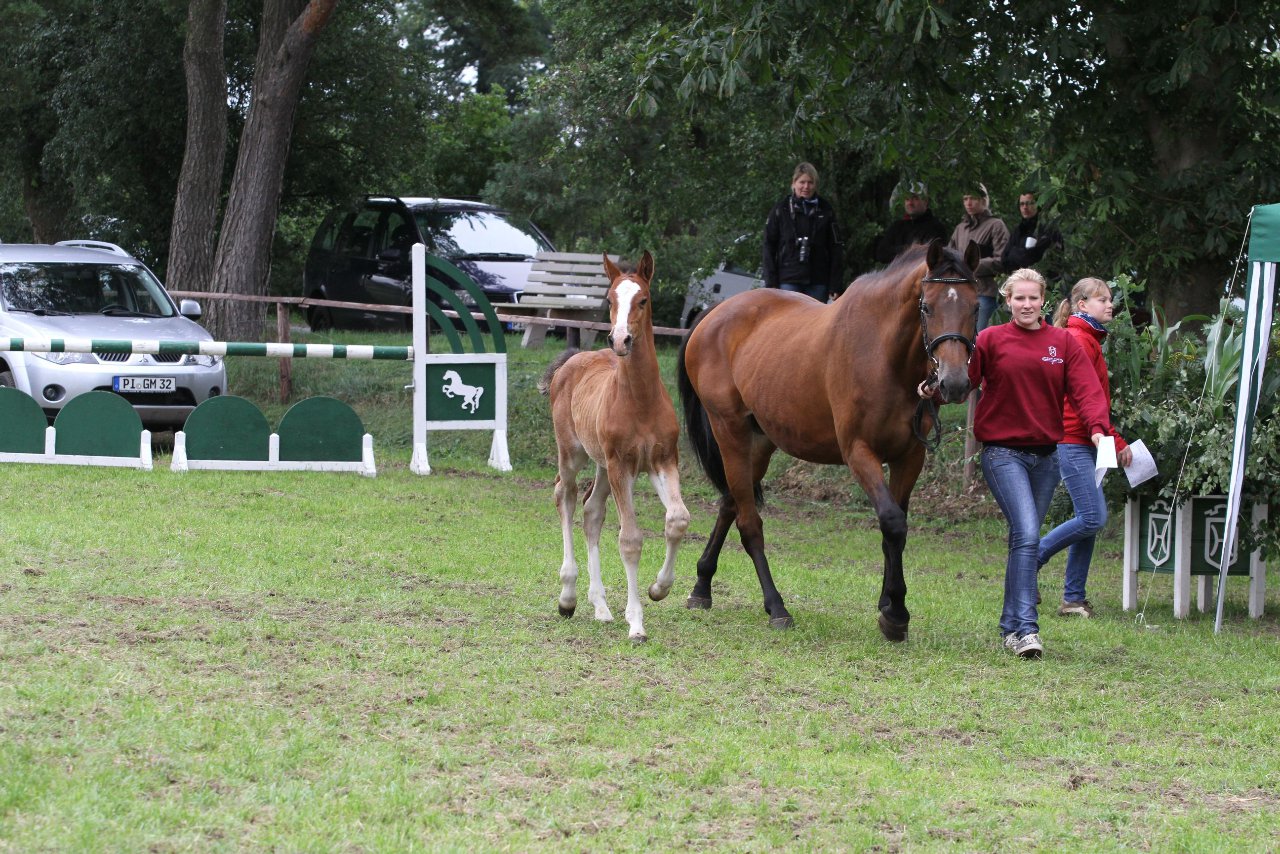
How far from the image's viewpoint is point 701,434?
9.48 meters

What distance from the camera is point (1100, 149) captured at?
11.8m

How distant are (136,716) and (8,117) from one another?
76.7 feet

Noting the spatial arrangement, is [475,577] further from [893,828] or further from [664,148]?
[664,148]

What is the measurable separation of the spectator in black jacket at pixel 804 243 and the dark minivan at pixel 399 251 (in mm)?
8504

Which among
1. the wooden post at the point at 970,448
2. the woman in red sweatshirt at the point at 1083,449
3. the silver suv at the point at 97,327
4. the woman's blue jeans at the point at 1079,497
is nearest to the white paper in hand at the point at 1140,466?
the woman in red sweatshirt at the point at 1083,449

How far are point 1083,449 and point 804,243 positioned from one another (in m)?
4.54

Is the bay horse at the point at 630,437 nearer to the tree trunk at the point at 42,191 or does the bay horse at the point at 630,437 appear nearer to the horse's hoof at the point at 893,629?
the horse's hoof at the point at 893,629

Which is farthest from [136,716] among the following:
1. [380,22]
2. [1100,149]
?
[380,22]

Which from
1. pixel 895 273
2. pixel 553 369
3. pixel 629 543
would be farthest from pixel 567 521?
pixel 895 273

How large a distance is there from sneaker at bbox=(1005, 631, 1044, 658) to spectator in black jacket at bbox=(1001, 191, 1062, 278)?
519cm

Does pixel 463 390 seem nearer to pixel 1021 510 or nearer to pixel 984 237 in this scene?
pixel 984 237

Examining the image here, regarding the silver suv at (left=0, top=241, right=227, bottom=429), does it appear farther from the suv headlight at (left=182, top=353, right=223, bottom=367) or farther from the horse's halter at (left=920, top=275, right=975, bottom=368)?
the horse's halter at (left=920, top=275, right=975, bottom=368)

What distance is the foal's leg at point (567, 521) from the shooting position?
7980 mm

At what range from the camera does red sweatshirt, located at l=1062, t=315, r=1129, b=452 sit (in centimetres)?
798
